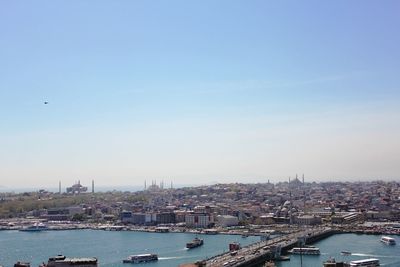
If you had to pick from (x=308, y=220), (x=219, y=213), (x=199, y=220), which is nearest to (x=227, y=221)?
(x=199, y=220)

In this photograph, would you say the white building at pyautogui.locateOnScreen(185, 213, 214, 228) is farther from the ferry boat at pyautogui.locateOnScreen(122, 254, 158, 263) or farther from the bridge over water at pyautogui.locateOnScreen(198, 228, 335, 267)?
the ferry boat at pyautogui.locateOnScreen(122, 254, 158, 263)

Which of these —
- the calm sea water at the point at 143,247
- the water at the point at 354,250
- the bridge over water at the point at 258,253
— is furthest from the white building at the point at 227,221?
the water at the point at 354,250

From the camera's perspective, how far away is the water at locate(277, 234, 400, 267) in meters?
15.1

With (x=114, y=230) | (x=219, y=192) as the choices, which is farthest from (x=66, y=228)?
(x=219, y=192)

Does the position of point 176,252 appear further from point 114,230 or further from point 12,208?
point 12,208

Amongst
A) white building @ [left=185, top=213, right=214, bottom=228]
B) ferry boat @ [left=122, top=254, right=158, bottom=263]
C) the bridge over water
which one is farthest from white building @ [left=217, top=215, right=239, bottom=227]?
ferry boat @ [left=122, top=254, right=158, bottom=263]

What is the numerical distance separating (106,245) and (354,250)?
7890 mm

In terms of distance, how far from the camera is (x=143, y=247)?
19375mm

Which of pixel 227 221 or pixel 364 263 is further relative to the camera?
pixel 227 221

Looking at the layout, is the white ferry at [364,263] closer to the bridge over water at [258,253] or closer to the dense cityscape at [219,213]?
the bridge over water at [258,253]

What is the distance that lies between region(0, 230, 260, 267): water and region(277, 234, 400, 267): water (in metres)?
2.57

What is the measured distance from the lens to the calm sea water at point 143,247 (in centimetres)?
1584

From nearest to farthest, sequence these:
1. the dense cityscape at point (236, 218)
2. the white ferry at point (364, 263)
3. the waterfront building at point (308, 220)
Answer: the white ferry at point (364, 263) < the dense cityscape at point (236, 218) < the waterfront building at point (308, 220)

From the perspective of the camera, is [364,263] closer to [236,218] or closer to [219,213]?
[236,218]
